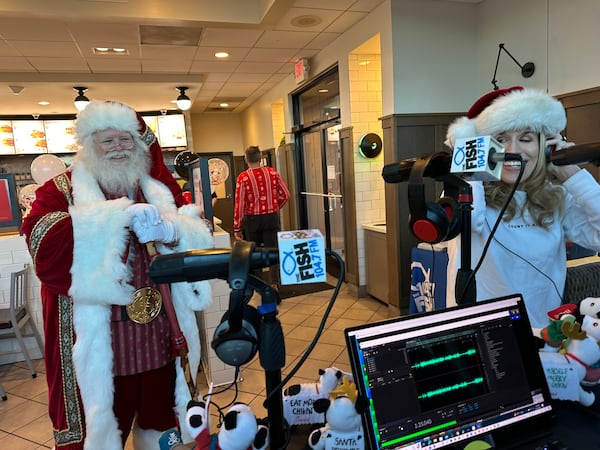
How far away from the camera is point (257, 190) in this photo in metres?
4.53

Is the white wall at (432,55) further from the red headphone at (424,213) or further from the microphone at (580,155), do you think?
the red headphone at (424,213)

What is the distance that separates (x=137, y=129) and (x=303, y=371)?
6.37 ft

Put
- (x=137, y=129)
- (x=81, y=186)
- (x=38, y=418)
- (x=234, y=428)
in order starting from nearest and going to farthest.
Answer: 1. (x=234, y=428)
2. (x=81, y=186)
3. (x=137, y=129)
4. (x=38, y=418)

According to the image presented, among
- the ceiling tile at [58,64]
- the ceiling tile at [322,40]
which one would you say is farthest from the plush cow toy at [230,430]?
the ceiling tile at [58,64]

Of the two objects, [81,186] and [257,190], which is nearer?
[81,186]

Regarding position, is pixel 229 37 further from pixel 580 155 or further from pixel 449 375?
pixel 449 375

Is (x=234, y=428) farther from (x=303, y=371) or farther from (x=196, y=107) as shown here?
(x=196, y=107)

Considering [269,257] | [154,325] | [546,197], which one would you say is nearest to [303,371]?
[154,325]

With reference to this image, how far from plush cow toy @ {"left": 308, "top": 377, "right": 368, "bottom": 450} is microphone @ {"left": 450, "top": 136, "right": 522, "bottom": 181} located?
468mm

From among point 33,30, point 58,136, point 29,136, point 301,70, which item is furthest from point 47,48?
point 29,136

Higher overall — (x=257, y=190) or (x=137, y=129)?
(x=137, y=129)

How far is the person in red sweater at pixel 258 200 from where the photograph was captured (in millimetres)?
4531

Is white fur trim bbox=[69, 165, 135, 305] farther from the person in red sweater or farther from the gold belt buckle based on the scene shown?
the person in red sweater

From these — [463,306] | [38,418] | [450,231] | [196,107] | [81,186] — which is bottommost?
[38,418]
